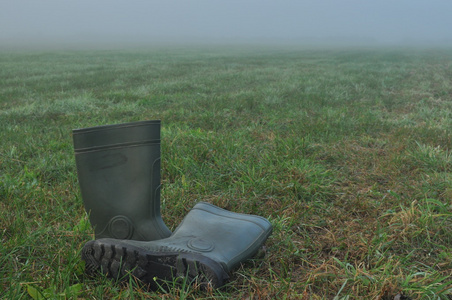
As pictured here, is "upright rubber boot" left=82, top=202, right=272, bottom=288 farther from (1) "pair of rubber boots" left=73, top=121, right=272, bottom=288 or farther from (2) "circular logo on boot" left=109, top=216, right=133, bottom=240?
(2) "circular logo on boot" left=109, top=216, right=133, bottom=240

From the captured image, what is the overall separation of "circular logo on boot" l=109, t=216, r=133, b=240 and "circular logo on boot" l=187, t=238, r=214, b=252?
400mm

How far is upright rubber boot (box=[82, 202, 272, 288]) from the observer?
1651mm

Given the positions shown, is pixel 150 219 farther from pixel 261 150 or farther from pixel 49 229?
pixel 261 150

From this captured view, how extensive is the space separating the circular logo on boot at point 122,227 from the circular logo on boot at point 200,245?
40 centimetres

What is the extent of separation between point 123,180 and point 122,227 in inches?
10.0

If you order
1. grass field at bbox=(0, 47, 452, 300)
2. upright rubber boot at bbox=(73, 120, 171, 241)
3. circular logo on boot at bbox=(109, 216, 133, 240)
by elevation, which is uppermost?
upright rubber boot at bbox=(73, 120, 171, 241)

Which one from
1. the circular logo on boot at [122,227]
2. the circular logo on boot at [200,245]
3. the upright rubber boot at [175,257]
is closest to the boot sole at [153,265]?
the upright rubber boot at [175,257]

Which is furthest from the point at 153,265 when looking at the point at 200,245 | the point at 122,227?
the point at 122,227

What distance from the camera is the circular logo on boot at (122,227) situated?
2.04 m

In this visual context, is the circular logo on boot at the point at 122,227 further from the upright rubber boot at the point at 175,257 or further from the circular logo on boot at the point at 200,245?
the circular logo on boot at the point at 200,245

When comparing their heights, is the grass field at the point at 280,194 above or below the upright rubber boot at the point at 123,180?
below

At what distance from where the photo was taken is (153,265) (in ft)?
5.53

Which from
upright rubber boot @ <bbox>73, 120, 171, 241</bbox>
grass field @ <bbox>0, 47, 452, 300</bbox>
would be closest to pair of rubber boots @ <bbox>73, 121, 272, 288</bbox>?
upright rubber boot @ <bbox>73, 120, 171, 241</bbox>

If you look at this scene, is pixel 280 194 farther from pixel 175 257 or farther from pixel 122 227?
pixel 175 257
